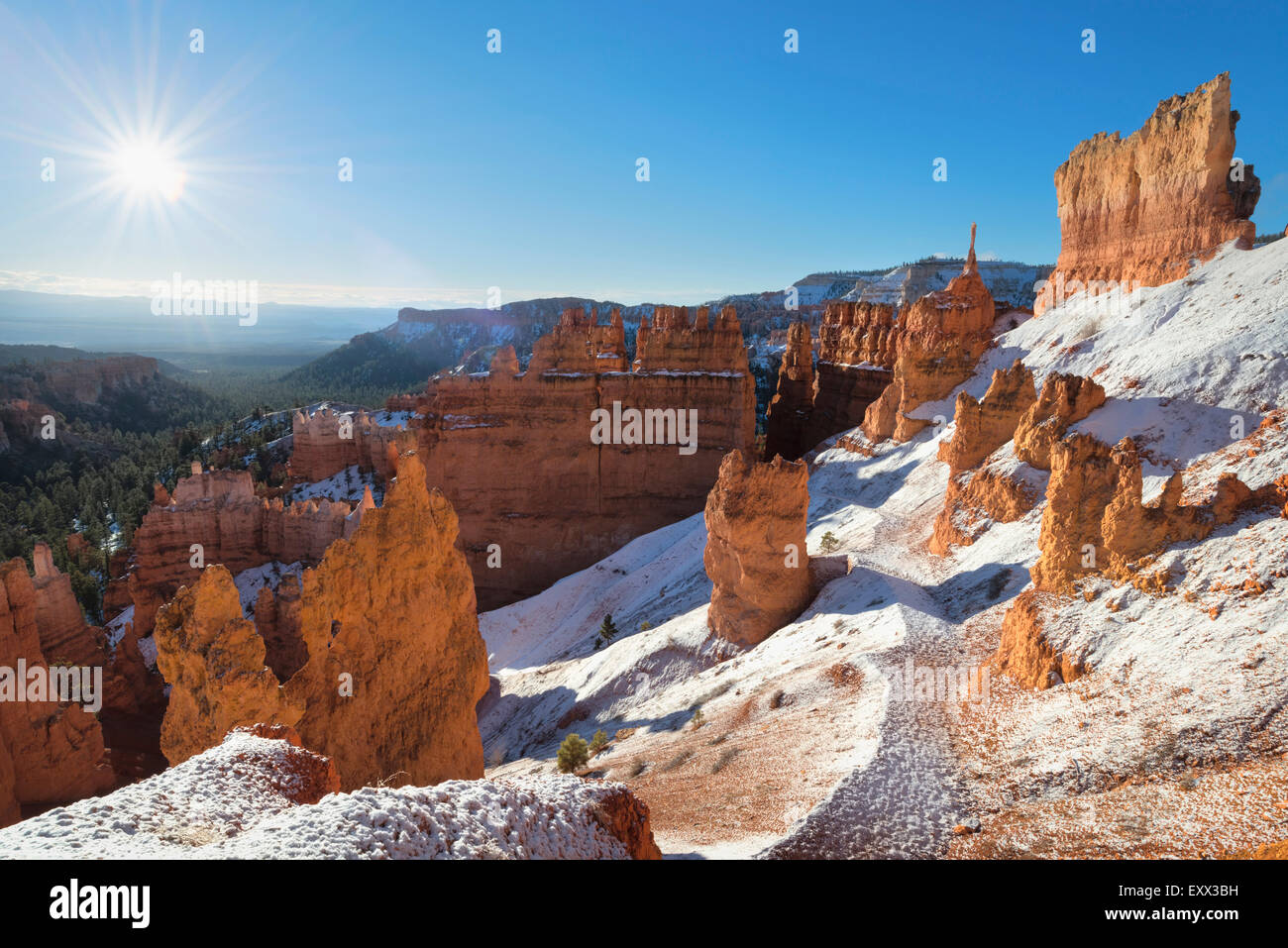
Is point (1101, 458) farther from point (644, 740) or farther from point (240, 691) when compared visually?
point (240, 691)

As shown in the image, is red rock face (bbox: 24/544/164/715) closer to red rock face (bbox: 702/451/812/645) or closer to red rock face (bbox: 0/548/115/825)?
red rock face (bbox: 0/548/115/825)

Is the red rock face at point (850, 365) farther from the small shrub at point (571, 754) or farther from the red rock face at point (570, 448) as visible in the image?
the small shrub at point (571, 754)

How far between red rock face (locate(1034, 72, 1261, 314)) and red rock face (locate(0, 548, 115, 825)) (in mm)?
43633

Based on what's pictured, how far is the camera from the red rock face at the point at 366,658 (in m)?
11.4

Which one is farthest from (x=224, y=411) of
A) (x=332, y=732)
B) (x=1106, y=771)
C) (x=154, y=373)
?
(x=1106, y=771)

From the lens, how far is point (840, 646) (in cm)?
1728

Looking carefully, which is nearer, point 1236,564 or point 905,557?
point 1236,564

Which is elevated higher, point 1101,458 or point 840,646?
point 1101,458

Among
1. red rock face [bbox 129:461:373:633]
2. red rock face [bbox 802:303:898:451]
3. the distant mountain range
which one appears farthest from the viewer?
the distant mountain range

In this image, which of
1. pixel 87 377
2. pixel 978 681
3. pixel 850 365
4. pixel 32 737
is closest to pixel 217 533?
pixel 32 737

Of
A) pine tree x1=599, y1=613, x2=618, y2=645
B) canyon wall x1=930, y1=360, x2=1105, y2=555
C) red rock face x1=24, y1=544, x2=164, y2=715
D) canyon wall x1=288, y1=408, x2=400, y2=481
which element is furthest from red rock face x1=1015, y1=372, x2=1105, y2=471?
canyon wall x1=288, y1=408, x2=400, y2=481

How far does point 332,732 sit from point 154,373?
14789 cm

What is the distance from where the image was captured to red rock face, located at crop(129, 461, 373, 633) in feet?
113
